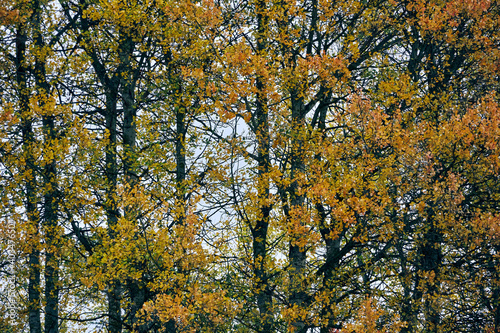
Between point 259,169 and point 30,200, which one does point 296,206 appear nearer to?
point 259,169

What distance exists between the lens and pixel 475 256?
35.9 feet

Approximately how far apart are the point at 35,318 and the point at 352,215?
8947 millimetres

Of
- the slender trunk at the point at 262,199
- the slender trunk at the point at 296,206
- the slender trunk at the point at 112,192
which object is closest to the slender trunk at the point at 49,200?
the slender trunk at the point at 112,192

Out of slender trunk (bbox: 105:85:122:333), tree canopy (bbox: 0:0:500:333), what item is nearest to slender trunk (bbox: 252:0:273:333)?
tree canopy (bbox: 0:0:500:333)

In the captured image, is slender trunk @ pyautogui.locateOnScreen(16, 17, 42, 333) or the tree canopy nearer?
the tree canopy

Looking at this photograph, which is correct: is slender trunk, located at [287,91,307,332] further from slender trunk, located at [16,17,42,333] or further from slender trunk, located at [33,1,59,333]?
slender trunk, located at [16,17,42,333]

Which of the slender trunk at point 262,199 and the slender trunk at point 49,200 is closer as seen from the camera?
the slender trunk at point 262,199

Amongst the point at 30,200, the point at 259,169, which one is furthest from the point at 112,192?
the point at 259,169

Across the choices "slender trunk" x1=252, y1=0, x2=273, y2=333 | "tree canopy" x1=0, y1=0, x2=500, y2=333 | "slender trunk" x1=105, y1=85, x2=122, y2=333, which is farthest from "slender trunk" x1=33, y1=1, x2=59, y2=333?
"slender trunk" x1=252, y1=0, x2=273, y2=333

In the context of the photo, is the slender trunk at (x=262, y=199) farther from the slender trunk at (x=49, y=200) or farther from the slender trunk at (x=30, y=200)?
the slender trunk at (x=30, y=200)

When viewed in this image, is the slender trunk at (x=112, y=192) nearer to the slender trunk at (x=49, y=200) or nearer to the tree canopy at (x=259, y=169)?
the tree canopy at (x=259, y=169)

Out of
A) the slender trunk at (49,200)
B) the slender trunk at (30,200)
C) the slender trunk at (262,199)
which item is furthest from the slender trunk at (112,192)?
the slender trunk at (262,199)

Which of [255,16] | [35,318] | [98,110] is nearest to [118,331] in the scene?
[35,318]

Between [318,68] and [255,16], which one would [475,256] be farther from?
[255,16]
